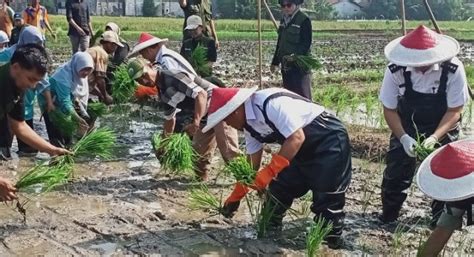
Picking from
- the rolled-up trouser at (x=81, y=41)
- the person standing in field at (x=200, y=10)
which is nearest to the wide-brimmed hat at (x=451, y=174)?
the person standing in field at (x=200, y=10)

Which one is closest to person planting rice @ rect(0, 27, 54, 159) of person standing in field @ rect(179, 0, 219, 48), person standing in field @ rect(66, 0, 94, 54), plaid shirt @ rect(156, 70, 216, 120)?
plaid shirt @ rect(156, 70, 216, 120)

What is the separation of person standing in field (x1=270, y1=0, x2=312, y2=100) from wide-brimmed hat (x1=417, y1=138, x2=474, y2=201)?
15.7 ft

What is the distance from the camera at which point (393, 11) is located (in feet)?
217

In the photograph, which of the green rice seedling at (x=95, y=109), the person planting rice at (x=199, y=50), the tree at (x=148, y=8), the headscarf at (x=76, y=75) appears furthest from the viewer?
the tree at (x=148, y=8)

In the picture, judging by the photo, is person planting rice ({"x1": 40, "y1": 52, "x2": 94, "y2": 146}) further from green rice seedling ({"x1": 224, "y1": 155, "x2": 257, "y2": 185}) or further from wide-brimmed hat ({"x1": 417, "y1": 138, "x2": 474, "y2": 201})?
wide-brimmed hat ({"x1": 417, "y1": 138, "x2": 474, "y2": 201})

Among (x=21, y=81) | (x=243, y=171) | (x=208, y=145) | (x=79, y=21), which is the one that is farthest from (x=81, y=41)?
(x=243, y=171)

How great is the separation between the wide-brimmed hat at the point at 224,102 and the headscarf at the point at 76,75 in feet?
11.2

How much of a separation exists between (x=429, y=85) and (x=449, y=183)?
69.4 inches

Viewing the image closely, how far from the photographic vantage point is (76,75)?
7664 millimetres

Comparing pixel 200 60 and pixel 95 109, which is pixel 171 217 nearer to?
pixel 95 109

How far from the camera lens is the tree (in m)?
58.3

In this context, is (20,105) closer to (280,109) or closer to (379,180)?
(280,109)

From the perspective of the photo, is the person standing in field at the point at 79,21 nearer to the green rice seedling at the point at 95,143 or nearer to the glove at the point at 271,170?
the green rice seedling at the point at 95,143

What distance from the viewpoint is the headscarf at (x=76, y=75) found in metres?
7.52
